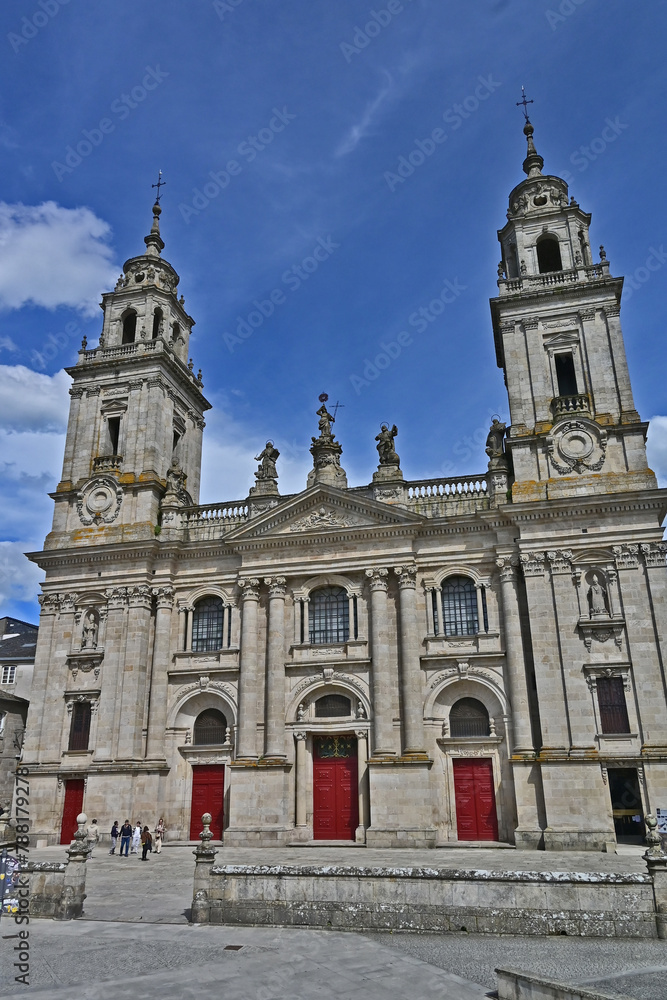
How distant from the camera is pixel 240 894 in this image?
1489 centimetres

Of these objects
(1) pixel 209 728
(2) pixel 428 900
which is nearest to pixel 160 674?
(1) pixel 209 728

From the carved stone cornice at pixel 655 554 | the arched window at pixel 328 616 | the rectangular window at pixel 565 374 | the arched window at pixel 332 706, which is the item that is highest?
the rectangular window at pixel 565 374

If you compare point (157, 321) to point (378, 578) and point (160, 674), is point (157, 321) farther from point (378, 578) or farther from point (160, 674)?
point (378, 578)

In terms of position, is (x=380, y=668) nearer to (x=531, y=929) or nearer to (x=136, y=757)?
(x=136, y=757)

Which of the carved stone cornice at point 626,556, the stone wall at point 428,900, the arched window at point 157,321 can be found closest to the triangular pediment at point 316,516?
the carved stone cornice at point 626,556

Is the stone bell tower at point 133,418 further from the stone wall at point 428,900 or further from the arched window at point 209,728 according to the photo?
the stone wall at point 428,900

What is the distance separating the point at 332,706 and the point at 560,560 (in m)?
11.1

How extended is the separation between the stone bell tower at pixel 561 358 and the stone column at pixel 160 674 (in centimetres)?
1640

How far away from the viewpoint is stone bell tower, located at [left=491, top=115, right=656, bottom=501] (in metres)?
31.3

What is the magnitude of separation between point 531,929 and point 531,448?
22.1m

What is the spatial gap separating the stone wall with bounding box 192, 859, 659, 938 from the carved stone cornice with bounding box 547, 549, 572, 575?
17556mm

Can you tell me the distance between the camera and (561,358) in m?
34.8

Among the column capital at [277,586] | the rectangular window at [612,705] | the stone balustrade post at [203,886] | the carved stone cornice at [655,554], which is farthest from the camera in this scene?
the column capital at [277,586]

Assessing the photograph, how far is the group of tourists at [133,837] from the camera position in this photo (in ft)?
87.5
